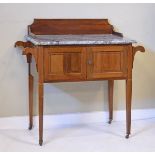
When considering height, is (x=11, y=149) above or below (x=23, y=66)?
below

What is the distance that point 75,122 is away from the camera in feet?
9.35

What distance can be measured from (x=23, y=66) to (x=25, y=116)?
408 mm

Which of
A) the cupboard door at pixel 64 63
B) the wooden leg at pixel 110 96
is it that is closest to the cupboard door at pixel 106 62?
the cupboard door at pixel 64 63

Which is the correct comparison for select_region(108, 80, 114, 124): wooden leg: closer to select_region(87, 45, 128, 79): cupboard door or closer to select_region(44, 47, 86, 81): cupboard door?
select_region(87, 45, 128, 79): cupboard door

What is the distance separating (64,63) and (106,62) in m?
0.29

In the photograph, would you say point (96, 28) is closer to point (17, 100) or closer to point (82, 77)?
point (82, 77)

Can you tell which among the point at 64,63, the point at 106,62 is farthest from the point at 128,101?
the point at 64,63

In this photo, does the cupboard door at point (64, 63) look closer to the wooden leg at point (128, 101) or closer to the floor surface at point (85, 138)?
the wooden leg at point (128, 101)

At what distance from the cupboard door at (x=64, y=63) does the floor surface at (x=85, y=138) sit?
47 cm

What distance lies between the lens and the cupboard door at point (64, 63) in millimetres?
2266

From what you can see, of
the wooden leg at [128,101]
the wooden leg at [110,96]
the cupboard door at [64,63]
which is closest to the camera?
the cupboard door at [64,63]

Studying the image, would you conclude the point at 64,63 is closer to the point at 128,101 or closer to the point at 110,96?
the point at 128,101

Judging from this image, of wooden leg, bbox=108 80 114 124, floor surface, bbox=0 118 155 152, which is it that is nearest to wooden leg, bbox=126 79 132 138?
floor surface, bbox=0 118 155 152

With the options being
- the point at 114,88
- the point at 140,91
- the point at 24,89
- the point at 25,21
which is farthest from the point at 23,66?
the point at 140,91
